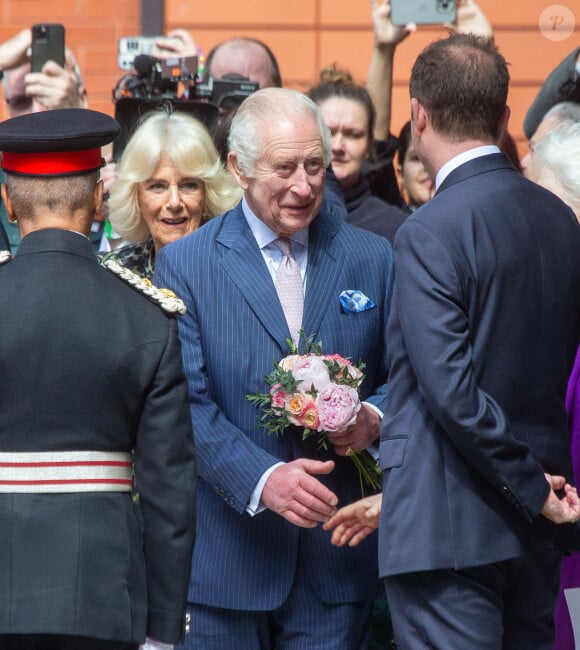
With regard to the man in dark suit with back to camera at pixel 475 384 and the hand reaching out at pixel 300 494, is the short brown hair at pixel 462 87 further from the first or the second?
the hand reaching out at pixel 300 494

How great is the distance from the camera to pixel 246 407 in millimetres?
3375

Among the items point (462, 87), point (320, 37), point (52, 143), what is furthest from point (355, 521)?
point (320, 37)

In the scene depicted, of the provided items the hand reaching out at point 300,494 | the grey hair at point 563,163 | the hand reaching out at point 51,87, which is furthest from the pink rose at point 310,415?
the hand reaching out at point 51,87

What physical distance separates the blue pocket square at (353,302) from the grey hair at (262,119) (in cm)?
38

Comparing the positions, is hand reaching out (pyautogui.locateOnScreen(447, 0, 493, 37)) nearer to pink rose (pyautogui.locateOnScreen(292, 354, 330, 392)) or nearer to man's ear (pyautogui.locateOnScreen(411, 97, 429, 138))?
man's ear (pyautogui.locateOnScreen(411, 97, 429, 138))

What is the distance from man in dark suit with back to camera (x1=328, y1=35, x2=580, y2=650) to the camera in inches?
113

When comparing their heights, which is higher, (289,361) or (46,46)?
(46,46)

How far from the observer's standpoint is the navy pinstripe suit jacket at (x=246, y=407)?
333 cm

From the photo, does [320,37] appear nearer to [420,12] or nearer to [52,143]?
[420,12]

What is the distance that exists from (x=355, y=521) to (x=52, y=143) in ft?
4.17

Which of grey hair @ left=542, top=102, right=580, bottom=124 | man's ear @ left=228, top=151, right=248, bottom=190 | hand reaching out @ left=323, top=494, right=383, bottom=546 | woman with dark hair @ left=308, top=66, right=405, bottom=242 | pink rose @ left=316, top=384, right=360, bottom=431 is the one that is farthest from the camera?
woman with dark hair @ left=308, top=66, right=405, bottom=242

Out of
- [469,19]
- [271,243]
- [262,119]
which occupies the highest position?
[262,119]

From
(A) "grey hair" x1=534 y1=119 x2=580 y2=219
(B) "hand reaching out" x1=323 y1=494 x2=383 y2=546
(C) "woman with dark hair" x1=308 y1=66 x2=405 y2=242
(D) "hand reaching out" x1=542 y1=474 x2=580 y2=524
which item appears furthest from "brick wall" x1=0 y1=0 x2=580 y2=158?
(D) "hand reaching out" x1=542 y1=474 x2=580 y2=524

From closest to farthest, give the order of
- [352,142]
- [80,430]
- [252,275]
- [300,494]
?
[80,430] → [300,494] → [252,275] → [352,142]
